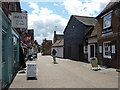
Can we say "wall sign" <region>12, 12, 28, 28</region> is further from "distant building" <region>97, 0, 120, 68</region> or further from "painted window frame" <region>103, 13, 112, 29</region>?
"painted window frame" <region>103, 13, 112, 29</region>

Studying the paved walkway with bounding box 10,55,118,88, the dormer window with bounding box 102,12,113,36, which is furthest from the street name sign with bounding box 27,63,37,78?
the dormer window with bounding box 102,12,113,36

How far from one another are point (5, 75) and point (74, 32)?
54.7ft

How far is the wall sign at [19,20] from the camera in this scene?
→ 749 centimetres

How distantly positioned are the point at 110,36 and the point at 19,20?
8.43 m

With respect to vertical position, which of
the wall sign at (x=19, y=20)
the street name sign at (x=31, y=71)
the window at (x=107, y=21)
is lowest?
the street name sign at (x=31, y=71)

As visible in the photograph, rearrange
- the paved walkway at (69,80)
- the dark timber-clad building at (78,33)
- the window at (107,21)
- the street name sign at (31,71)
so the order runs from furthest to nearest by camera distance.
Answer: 1. the dark timber-clad building at (78,33)
2. the window at (107,21)
3. the street name sign at (31,71)
4. the paved walkway at (69,80)

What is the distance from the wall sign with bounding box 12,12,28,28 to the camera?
7.49 m

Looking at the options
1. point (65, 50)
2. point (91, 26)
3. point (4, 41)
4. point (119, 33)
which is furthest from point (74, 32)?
point (4, 41)

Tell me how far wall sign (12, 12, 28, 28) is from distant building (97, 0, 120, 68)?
7.85 meters

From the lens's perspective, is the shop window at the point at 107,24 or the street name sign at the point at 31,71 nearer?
the street name sign at the point at 31,71

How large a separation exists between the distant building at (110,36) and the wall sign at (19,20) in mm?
7851

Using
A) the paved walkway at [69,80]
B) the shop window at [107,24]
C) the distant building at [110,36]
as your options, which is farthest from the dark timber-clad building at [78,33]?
the paved walkway at [69,80]

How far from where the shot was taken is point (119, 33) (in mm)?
10445

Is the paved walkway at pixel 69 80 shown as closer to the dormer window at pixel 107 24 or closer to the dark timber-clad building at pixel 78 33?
the dormer window at pixel 107 24
